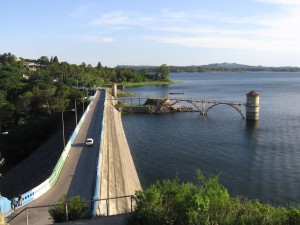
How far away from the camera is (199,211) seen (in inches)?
544

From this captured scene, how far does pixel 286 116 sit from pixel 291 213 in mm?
74680

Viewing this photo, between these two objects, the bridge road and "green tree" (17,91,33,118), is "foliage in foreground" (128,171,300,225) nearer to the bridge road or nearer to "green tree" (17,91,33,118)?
the bridge road

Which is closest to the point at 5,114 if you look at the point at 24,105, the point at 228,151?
the point at 24,105

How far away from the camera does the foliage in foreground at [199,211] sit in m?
13.7

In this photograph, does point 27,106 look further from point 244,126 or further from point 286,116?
point 286,116

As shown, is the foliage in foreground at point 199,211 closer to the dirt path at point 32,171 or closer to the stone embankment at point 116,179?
the stone embankment at point 116,179

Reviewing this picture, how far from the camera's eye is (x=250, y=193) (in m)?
36.1

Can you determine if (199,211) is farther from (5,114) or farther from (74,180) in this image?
(5,114)

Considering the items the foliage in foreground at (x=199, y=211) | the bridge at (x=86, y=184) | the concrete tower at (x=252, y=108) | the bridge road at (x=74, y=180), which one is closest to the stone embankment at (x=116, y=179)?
the bridge at (x=86, y=184)

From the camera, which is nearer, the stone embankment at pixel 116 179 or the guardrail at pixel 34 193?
the guardrail at pixel 34 193

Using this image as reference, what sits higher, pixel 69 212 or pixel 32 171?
pixel 69 212

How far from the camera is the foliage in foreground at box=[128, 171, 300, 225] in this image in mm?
13664

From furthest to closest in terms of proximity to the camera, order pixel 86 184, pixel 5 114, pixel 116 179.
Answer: pixel 5 114, pixel 116 179, pixel 86 184

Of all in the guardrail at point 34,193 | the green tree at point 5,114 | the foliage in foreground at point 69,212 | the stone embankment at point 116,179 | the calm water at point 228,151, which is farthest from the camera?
the green tree at point 5,114
